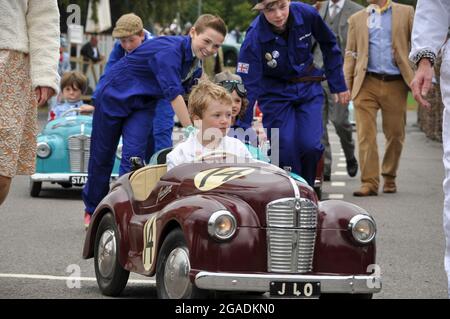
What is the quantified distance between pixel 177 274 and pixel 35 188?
7775mm

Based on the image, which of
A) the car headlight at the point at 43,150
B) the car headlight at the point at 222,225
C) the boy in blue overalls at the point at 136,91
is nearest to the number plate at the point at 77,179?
the car headlight at the point at 43,150

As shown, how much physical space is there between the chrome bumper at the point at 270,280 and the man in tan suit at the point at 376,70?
7793mm

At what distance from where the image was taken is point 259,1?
9.79 m

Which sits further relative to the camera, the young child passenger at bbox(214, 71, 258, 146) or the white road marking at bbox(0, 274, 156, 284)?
the young child passenger at bbox(214, 71, 258, 146)

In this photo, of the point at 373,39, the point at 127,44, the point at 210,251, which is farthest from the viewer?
the point at 373,39

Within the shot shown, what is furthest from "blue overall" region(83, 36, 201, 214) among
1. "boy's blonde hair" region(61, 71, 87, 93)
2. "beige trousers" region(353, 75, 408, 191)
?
"boy's blonde hair" region(61, 71, 87, 93)

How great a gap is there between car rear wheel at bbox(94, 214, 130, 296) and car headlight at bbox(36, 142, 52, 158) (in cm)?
647

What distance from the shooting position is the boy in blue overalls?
9.43 m

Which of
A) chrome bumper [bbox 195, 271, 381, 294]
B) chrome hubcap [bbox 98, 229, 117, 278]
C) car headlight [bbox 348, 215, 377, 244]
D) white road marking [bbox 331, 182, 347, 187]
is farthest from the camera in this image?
white road marking [bbox 331, 182, 347, 187]

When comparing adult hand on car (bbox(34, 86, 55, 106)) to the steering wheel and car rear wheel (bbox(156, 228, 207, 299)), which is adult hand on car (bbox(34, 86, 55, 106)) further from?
the steering wheel

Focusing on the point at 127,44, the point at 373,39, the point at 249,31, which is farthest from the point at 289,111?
the point at 373,39

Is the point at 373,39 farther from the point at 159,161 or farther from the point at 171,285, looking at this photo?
the point at 171,285

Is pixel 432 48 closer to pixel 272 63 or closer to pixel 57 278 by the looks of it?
pixel 57 278
